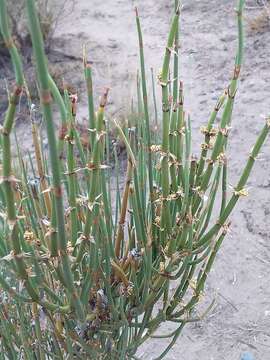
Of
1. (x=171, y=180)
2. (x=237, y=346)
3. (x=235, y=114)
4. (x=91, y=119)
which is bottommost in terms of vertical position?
(x=237, y=346)

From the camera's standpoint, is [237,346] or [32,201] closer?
[32,201]

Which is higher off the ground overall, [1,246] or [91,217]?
[91,217]

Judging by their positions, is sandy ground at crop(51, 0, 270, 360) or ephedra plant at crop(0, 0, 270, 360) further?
sandy ground at crop(51, 0, 270, 360)

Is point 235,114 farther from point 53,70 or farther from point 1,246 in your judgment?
point 1,246

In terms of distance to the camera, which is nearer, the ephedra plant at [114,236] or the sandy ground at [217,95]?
the ephedra plant at [114,236]

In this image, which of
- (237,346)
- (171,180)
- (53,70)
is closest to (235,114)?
(53,70)

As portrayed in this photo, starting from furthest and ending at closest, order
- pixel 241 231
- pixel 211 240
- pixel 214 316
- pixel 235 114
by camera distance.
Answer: pixel 235 114
pixel 241 231
pixel 214 316
pixel 211 240

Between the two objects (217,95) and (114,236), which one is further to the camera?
(217,95)

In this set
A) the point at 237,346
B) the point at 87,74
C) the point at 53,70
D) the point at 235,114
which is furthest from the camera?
the point at 53,70

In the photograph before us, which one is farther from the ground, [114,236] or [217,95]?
[114,236]

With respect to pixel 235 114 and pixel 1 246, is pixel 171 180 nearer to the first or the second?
pixel 1 246
